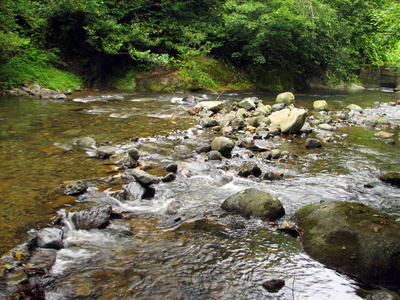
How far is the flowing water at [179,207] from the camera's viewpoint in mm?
2643

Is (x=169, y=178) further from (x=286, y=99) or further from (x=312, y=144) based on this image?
(x=286, y=99)

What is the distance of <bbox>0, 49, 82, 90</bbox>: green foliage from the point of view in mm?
12172

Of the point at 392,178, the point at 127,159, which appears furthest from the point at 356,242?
the point at 127,159

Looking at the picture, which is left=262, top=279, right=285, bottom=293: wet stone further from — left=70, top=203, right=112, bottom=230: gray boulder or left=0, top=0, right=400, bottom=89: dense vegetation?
left=0, top=0, right=400, bottom=89: dense vegetation

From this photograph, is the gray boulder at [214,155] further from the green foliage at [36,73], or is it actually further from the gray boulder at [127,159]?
the green foliage at [36,73]

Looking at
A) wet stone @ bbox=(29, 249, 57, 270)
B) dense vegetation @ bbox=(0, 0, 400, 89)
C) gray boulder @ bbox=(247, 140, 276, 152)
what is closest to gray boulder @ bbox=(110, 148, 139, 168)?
wet stone @ bbox=(29, 249, 57, 270)

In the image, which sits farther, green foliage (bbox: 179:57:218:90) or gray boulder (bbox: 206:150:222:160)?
green foliage (bbox: 179:57:218:90)

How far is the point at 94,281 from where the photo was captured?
8.58 feet

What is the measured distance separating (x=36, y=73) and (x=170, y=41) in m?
7.04

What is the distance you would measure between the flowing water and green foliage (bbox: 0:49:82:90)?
4.59 m

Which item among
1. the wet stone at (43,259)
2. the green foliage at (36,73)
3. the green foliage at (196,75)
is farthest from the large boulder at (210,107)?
the wet stone at (43,259)

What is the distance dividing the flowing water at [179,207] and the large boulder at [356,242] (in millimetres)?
150

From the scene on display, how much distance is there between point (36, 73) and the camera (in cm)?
1288

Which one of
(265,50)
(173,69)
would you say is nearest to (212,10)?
(265,50)
